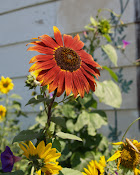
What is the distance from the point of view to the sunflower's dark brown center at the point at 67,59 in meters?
0.61

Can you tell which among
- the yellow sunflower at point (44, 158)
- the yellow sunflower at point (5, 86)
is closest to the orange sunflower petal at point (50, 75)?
the yellow sunflower at point (44, 158)

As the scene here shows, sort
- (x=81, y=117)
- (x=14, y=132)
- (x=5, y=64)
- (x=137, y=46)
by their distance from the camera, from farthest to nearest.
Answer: (x=5, y=64) → (x=14, y=132) → (x=137, y=46) → (x=81, y=117)

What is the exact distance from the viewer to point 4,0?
2.44 metres

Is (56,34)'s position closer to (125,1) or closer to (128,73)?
(128,73)

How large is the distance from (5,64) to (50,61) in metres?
1.84

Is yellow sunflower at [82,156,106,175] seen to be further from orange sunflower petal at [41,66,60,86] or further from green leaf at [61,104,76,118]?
green leaf at [61,104,76,118]

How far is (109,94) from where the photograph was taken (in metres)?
1.38

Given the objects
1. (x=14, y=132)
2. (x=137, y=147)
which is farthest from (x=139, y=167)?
(x=14, y=132)

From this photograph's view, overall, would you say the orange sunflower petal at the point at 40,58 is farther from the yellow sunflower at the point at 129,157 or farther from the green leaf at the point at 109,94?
the green leaf at the point at 109,94

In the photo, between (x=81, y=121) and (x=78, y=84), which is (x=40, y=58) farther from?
(x=81, y=121)

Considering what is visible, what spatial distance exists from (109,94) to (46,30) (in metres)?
1.03

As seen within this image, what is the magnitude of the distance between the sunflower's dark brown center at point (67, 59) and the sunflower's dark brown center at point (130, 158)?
29 cm

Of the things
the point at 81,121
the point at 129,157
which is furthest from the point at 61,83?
the point at 81,121

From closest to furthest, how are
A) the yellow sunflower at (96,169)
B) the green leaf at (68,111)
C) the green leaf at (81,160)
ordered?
the yellow sunflower at (96,169) → the green leaf at (81,160) → the green leaf at (68,111)
